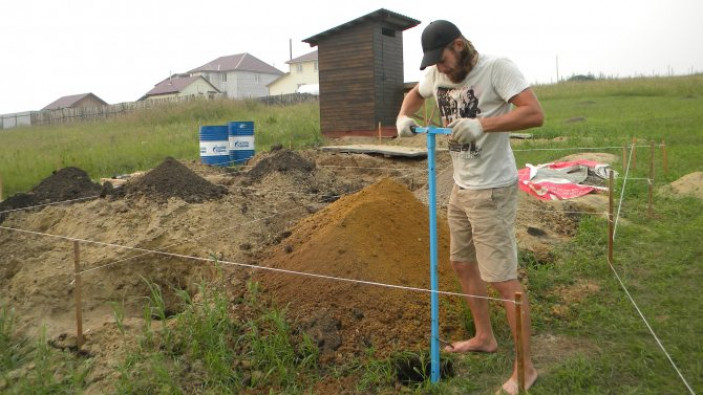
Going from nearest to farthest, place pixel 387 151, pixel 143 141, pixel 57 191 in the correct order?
pixel 57 191 < pixel 387 151 < pixel 143 141

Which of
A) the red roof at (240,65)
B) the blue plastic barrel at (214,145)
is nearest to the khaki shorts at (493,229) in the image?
the blue plastic barrel at (214,145)

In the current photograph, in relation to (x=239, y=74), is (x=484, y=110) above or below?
below

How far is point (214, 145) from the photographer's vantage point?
389 inches

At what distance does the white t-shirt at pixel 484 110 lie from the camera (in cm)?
251

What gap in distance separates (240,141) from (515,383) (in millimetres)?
8397

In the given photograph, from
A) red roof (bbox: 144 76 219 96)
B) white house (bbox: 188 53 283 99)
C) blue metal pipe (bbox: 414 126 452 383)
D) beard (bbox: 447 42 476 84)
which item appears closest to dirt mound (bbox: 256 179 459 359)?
blue metal pipe (bbox: 414 126 452 383)

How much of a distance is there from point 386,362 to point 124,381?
137 cm

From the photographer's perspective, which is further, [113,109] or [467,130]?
[113,109]

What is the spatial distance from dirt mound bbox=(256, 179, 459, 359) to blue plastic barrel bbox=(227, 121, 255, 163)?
625cm

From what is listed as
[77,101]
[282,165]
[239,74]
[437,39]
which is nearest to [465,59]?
[437,39]

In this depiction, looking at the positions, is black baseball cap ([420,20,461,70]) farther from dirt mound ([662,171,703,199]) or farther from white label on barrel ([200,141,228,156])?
white label on barrel ([200,141,228,156])

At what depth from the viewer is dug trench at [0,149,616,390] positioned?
3281mm

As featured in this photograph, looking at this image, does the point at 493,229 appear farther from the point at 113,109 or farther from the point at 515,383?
the point at 113,109

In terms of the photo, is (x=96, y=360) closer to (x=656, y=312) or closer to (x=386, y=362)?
(x=386, y=362)
